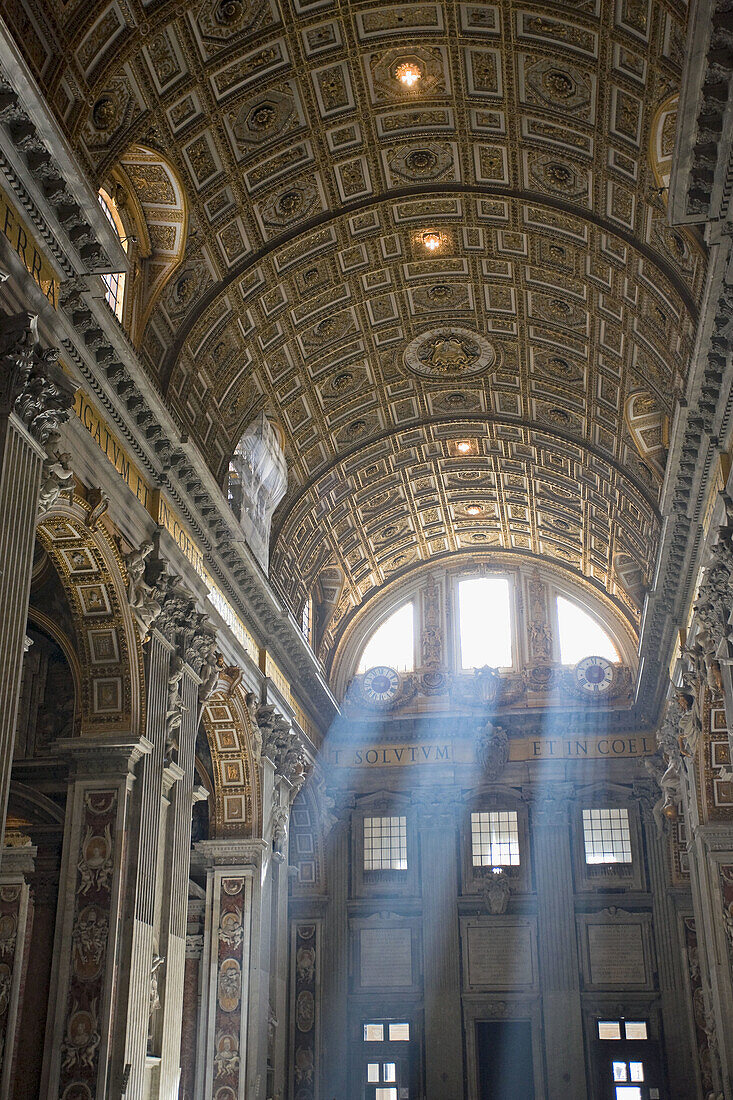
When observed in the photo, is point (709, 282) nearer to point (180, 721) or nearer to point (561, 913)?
point (180, 721)

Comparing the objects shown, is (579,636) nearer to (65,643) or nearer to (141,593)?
(141,593)

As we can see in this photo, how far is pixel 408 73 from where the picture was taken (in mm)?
17672

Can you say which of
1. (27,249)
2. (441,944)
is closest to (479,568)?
(441,944)

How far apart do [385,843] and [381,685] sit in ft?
14.5

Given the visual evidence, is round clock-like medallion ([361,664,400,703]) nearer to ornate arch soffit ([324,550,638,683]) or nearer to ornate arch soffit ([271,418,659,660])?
ornate arch soffit ([324,550,638,683])

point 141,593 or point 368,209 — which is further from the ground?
point 368,209

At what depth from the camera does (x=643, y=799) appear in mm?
30406

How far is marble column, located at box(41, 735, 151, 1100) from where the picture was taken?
573 inches

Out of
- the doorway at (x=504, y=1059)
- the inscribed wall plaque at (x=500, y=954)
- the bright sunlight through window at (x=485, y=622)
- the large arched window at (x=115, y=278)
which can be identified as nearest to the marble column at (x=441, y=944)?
the inscribed wall plaque at (x=500, y=954)

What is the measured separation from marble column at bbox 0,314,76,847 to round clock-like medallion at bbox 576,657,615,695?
858 inches

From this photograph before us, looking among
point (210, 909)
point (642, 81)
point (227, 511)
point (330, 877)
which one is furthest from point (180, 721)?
point (330, 877)

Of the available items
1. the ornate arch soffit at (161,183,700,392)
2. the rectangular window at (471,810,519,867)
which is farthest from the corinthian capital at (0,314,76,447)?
the rectangular window at (471,810,519,867)

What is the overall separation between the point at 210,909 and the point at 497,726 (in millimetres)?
11374

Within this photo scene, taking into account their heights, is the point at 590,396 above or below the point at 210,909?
above
